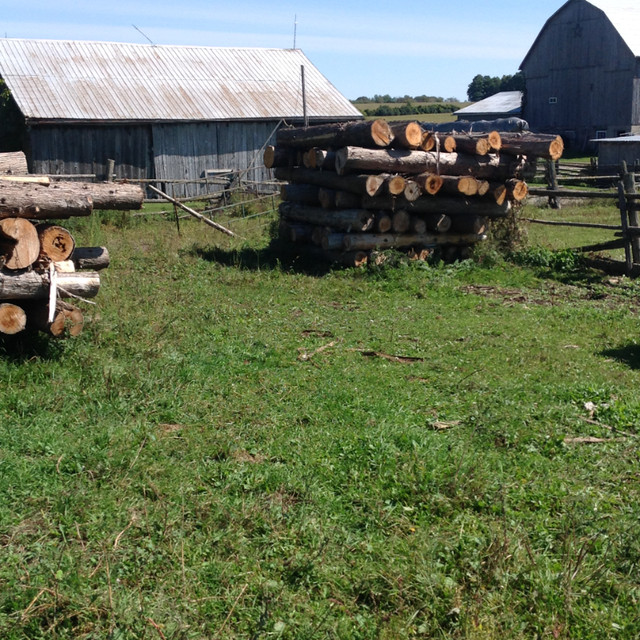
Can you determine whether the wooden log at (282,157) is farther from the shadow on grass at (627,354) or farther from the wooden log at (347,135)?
the shadow on grass at (627,354)

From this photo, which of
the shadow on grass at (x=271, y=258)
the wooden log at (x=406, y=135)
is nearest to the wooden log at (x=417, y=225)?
the wooden log at (x=406, y=135)

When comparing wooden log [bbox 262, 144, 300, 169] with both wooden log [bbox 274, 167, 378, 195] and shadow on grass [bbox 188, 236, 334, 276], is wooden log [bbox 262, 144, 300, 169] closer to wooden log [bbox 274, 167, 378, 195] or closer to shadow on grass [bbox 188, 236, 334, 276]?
wooden log [bbox 274, 167, 378, 195]

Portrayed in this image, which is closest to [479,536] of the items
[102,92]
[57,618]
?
[57,618]

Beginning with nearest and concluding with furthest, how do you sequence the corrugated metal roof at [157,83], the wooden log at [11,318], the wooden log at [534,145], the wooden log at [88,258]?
the wooden log at [11,318]
the wooden log at [88,258]
the wooden log at [534,145]
the corrugated metal roof at [157,83]

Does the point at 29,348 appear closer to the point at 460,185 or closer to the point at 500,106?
the point at 460,185

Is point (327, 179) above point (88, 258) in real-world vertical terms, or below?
Answer: above

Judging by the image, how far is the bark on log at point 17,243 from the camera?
24.6 feet

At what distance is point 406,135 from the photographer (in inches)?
513

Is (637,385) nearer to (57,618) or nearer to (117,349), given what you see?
(117,349)

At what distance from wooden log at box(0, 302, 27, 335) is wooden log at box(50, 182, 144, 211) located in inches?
56.5

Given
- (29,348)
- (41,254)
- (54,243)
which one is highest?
(54,243)

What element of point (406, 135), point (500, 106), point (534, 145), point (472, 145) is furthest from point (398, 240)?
point (500, 106)

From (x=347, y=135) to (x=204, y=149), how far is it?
14758mm

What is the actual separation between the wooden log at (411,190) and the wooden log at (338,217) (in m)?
0.68
